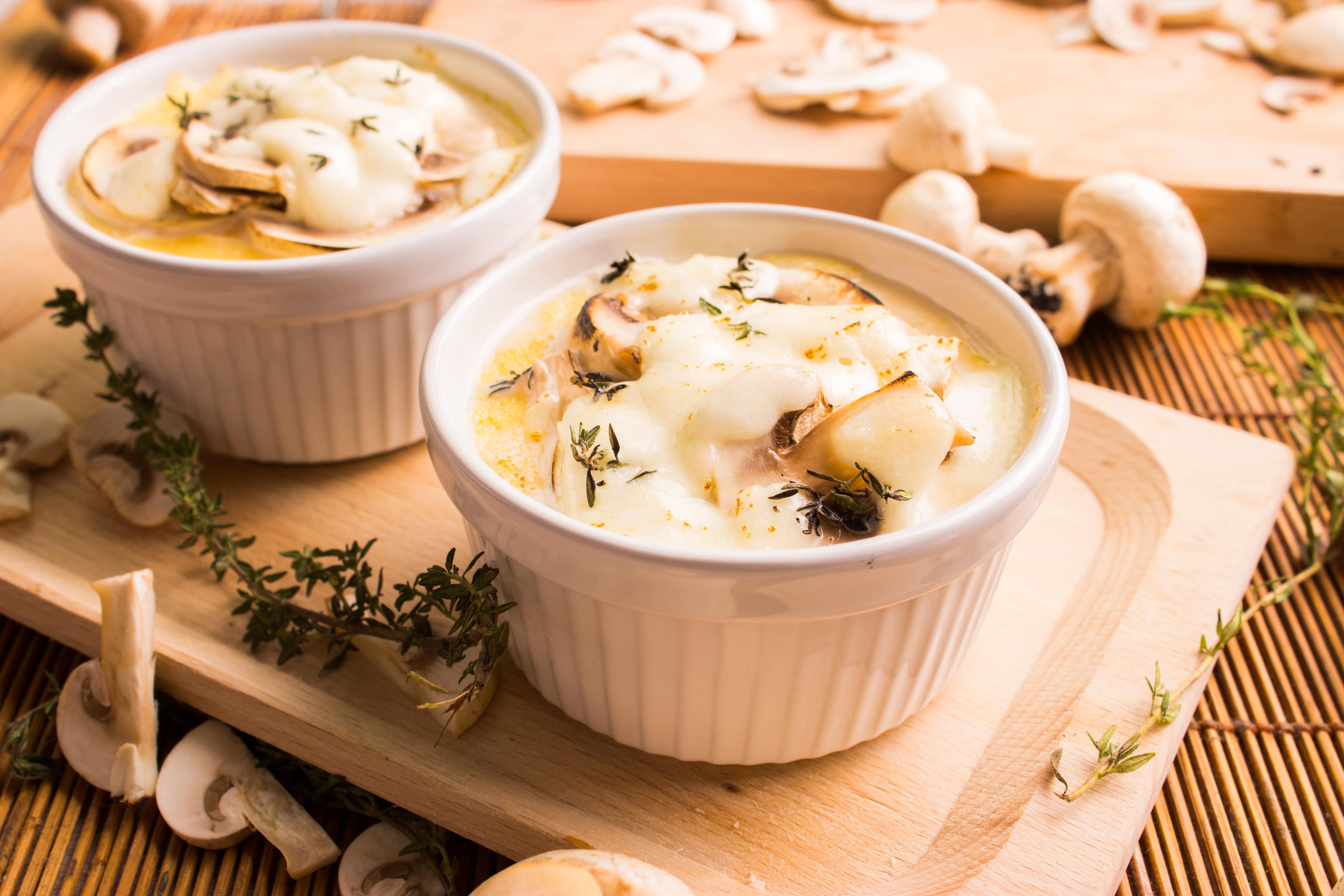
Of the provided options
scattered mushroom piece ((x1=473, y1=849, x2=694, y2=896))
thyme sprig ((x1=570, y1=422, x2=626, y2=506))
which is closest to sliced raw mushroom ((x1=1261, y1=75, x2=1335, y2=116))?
thyme sprig ((x1=570, y1=422, x2=626, y2=506))

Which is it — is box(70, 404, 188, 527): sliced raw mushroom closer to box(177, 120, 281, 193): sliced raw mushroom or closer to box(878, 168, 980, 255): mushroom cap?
box(177, 120, 281, 193): sliced raw mushroom

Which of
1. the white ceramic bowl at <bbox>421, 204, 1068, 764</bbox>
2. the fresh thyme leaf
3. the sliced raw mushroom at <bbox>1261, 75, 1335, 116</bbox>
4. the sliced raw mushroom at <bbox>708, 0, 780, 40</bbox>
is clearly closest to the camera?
the white ceramic bowl at <bbox>421, 204, 1068, 764</bbox>

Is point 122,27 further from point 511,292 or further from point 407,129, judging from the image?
point 511,292

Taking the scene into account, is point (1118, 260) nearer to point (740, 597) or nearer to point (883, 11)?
point (883, 11)

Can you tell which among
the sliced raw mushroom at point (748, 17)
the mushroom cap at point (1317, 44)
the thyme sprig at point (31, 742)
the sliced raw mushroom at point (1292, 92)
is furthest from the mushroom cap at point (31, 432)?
the mushroom cap at point (1317, 44)

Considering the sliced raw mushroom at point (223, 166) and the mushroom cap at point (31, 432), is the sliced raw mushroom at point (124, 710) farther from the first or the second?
the sliced raw mushroom at point (223, 166)

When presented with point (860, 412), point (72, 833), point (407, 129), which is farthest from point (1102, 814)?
point (407, 129)
